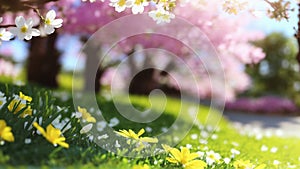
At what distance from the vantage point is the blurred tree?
16.1 meters

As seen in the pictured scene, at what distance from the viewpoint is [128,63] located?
1005 cm

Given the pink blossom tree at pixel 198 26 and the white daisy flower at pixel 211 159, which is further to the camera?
the pink blossom tree at pixel 198 26

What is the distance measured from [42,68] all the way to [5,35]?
23.3ft

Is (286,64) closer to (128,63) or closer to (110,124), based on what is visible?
(128,63)

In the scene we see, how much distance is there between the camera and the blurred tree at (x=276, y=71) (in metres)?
16.1

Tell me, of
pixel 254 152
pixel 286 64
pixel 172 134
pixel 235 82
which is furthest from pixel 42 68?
pixel 286 64

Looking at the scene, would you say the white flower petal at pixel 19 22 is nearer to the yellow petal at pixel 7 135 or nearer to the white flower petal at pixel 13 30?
the white flower petal at pixel 13 30

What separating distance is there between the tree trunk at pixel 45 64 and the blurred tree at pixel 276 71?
791 centimetres

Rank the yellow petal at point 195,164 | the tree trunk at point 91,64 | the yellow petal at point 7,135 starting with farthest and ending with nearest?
1. the tree trunk at point 91,64
2. the yellow petal at point 195,164
3. the yellow petal at point 7,135

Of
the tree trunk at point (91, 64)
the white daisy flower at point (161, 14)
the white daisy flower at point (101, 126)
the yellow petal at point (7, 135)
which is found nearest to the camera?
the yellow petal at point (7, 135)

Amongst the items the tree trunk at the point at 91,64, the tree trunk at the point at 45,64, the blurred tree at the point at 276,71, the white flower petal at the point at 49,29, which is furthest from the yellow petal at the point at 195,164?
the blurred tree at the point at 276,71

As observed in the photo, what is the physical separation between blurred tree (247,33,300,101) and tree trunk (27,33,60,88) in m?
7.91

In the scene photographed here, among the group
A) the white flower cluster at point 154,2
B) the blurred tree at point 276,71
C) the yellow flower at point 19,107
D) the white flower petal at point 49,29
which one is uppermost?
the blurred tree at point 276,71

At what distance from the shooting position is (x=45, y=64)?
1005 centimetres
